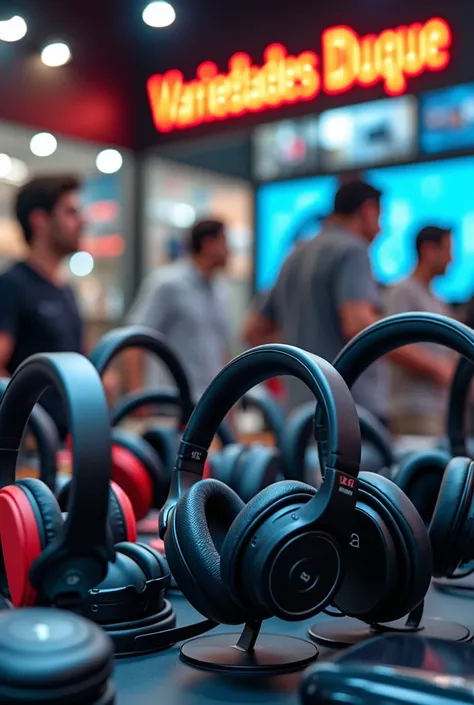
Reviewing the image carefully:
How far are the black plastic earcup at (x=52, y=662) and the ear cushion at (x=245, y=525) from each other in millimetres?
165

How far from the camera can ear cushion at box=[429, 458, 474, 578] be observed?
0.98 m

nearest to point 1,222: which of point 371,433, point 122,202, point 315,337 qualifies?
point 122,202

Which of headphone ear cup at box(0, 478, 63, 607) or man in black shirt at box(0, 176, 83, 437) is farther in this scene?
man in black shirt at box(0, 176, 83, 437)

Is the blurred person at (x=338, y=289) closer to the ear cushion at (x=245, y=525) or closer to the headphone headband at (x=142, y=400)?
the headphone headband at (x=142, y=400)

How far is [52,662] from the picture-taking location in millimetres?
609

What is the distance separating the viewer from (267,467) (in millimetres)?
1448

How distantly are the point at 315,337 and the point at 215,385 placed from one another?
6.44ft

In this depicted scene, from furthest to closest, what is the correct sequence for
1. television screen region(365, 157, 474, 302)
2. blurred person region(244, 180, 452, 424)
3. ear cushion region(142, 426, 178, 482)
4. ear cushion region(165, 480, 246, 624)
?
1. television screen region(365, 157, 474, 302)
2. blurred person region(244, 180, 452, 424)
3. ear cushion region(142, 426, 178, 482)
4. ear cushion region(165, 480, 246, 624)

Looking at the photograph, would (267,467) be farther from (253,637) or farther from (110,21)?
(110,21)

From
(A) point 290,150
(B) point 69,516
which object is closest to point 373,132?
(A) point 290,150

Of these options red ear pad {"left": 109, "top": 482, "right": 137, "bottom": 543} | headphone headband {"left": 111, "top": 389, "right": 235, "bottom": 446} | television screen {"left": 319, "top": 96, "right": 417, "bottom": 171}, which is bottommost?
red ear pad {"left": 109, "top": 482, "right": 137, "bottom": 543}

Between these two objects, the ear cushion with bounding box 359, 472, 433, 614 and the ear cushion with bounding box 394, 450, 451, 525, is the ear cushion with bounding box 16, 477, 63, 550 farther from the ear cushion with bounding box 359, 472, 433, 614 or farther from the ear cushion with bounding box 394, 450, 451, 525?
the ear cushion with bounding box 394, 450, 451, 525

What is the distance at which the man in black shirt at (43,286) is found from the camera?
257 cm

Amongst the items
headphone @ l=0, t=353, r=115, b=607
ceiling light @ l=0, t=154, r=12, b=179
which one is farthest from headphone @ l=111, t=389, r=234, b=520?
ceiling light @ l=0, t=154, r=12, b=179
